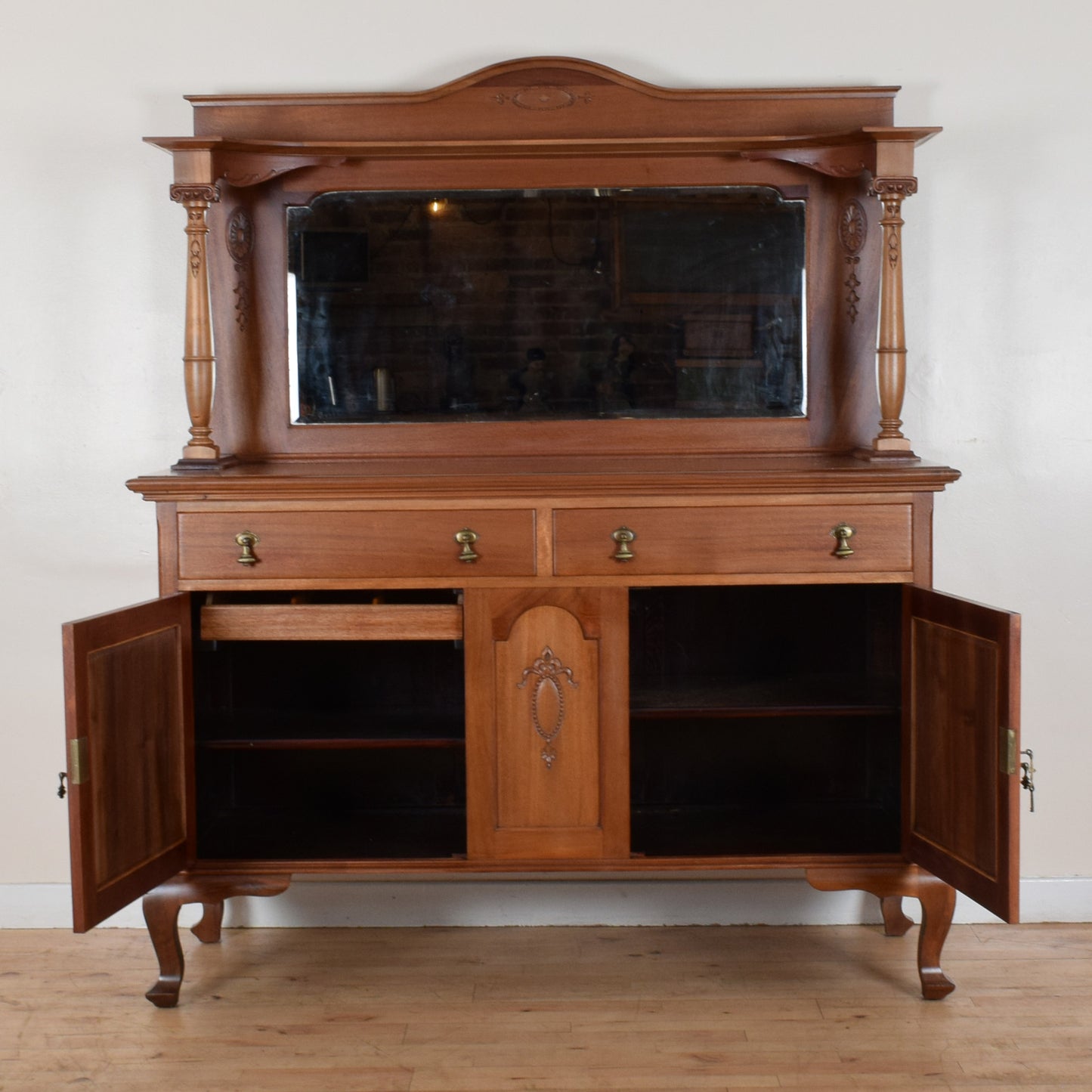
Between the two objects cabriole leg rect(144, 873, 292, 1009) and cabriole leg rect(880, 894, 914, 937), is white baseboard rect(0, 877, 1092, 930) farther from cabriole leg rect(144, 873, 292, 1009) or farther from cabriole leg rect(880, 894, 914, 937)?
cabriole leg rect(144, 873, 292, 1009)

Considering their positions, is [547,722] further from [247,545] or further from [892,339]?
[892,339]

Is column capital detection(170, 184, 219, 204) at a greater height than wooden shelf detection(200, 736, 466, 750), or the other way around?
column capital detection(170, 184, 219, 204)

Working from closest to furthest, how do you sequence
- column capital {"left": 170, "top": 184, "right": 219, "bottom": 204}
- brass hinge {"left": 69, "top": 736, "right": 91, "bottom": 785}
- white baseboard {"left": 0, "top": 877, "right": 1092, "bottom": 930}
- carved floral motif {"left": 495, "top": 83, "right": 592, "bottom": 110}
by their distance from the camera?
brass hinge {"left": 69, "top": 736, "right": 91, "bottom": 785} < column capital {"left": 170, "top": 184, "right": 219, "bottom": 204} < carved floral motif {"left": 495, "top": 83, "right": 592, "bottom": 110} < white baseboard {"left": 0, "top": 877, "right": 1092, "bottom": 930}

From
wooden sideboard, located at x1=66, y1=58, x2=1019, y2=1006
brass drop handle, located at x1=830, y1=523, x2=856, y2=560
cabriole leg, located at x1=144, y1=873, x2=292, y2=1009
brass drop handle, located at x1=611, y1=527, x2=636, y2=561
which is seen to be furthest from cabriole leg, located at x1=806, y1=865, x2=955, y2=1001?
cabriole leg, located at x1=144, y1=873, x2=292, y2=1009

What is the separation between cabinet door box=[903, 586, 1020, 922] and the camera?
99.1 inches

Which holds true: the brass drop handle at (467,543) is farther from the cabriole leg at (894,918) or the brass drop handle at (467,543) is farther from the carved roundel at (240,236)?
the cabriole leg at (894,918)

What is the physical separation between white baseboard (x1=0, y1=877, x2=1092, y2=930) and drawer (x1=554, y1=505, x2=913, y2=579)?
105cm

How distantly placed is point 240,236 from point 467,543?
1.08 meters

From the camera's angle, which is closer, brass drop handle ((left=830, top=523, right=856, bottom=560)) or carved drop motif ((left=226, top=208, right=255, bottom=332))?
brass drop handle ((left=830, top=523, right=856, bottom=560))

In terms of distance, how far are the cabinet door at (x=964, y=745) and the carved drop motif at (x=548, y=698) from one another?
79cm

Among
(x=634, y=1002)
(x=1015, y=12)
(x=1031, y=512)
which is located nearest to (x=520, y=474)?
(x=634, y=1002)

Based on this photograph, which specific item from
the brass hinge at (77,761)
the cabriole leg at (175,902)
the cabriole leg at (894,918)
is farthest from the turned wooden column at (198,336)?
the cabriole leg at (894,918)

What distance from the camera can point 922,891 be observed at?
2.90 m

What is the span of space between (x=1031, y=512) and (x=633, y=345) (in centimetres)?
117
